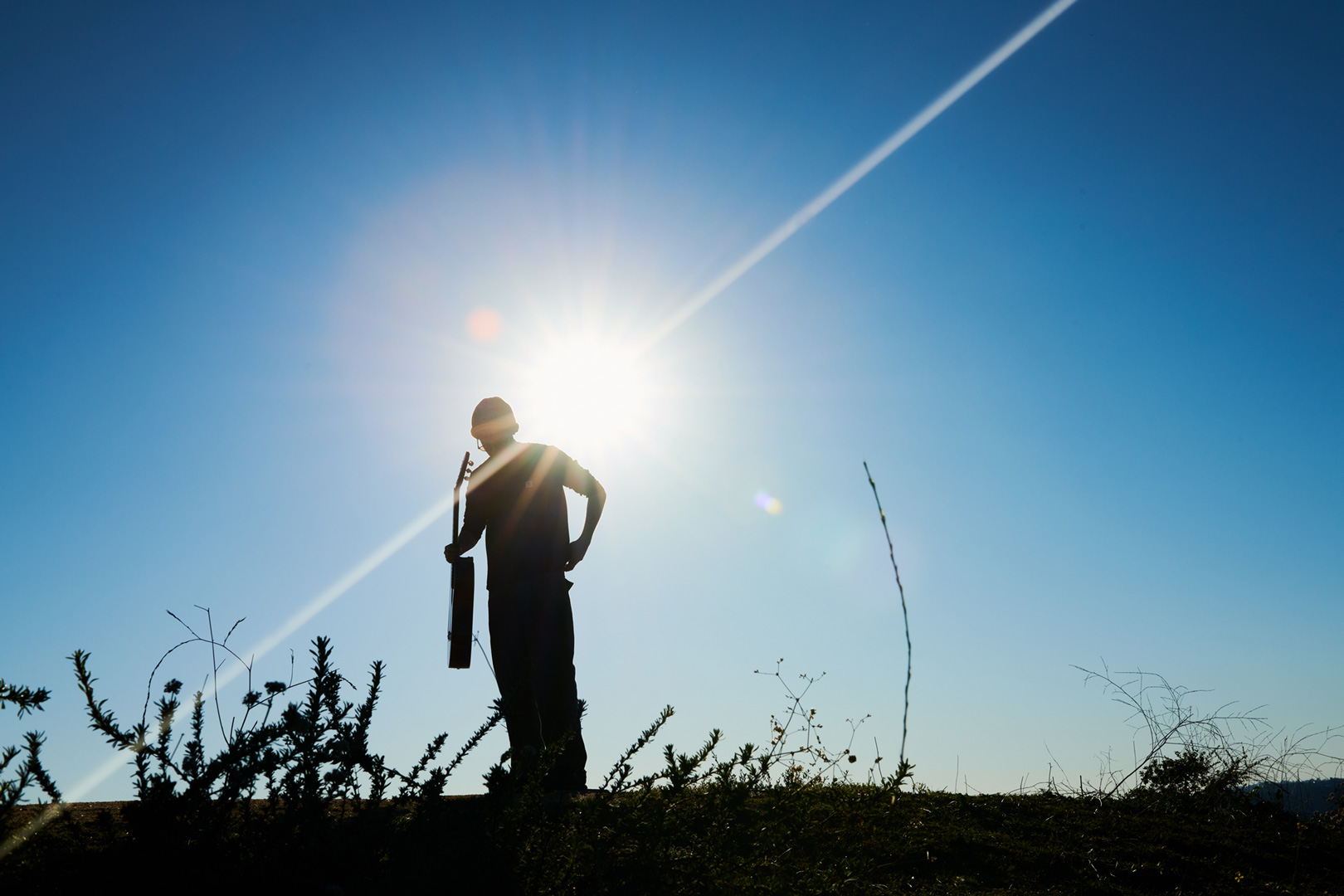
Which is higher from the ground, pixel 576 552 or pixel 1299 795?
pixel 576 552

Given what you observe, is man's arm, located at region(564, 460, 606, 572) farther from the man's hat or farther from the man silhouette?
the man's hat

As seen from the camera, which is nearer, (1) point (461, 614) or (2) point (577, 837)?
(2) point (577, 837)

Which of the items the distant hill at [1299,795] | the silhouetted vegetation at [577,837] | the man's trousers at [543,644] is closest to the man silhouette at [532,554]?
the man's trousers at [543,644]

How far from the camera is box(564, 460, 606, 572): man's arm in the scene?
18.0 feet

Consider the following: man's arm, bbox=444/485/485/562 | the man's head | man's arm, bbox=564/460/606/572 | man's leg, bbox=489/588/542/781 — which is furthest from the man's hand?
the man's head

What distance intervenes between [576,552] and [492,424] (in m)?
1.04

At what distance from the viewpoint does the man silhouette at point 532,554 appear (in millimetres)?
4984

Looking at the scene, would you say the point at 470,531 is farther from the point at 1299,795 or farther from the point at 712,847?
the point at 1299,795

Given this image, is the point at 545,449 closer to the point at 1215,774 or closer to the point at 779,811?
the point at 779,811

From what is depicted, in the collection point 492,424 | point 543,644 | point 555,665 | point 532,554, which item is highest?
point 492,424

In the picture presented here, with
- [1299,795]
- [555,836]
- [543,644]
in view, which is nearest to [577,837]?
[555,836]

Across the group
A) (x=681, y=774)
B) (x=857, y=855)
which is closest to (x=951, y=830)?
(x=857, y=855)

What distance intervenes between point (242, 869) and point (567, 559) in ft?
11.2

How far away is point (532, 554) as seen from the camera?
520cm
